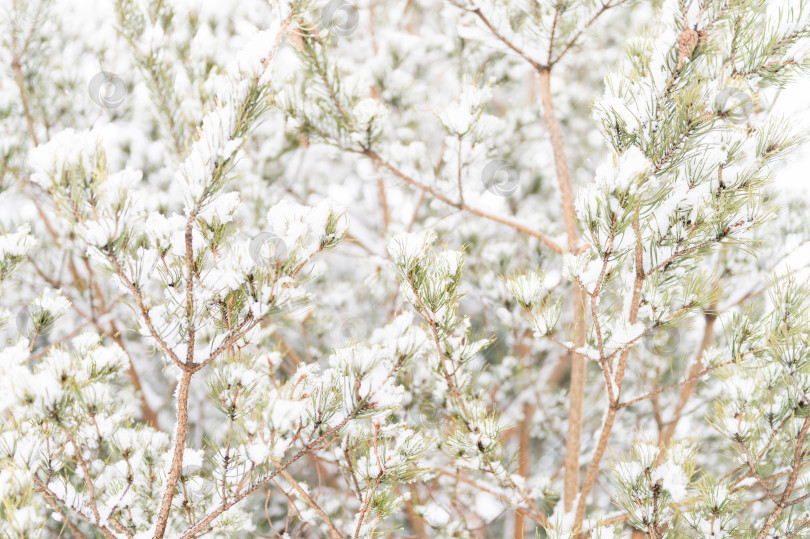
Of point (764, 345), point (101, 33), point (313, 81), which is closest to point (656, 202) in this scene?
point (764, 345)

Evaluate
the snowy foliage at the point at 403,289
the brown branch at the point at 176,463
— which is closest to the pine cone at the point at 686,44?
the snowy foliage at the point at 403,289

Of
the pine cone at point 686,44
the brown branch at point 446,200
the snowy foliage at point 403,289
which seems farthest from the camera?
the brown branch at point 446,200

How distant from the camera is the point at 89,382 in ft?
2.25

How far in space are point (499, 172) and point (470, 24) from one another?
500 millimetres

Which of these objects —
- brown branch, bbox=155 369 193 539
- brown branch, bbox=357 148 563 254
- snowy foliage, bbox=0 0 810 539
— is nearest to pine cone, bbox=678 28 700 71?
snowy foliage, bbox=0 0 810 539

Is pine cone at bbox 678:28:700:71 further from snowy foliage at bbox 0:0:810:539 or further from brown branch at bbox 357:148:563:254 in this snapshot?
brown branch at bbox 357:148:563:254

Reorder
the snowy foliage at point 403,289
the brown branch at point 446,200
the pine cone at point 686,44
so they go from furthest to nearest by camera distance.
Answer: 1. the brown branch at point 446,200
2. the pine cone at point 686,44
3. the snowy foliage at point 403,289

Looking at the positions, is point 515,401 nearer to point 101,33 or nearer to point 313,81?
point 313,81

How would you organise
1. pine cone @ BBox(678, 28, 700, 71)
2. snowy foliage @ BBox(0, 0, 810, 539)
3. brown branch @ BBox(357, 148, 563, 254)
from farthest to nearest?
brown branch @ BBox(357, 148, 563, 254), pine cone @ BBox(678, 28, 700, 71), snowy foliage @ BBox(0, 0, 810, 539)

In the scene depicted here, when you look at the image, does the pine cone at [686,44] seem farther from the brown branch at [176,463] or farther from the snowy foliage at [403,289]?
the brown branch at [176,463]

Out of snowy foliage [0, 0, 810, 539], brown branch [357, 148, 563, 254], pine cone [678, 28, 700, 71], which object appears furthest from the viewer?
brown branch [357, 148, 563, 254]

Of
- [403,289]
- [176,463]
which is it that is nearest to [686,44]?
[403,289]

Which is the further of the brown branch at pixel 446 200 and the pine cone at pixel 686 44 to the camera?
the brown branch at pixel 446 200

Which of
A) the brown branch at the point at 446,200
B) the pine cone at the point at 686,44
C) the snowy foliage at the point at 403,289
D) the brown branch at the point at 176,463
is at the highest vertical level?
the brown branch at the point at 446,200
